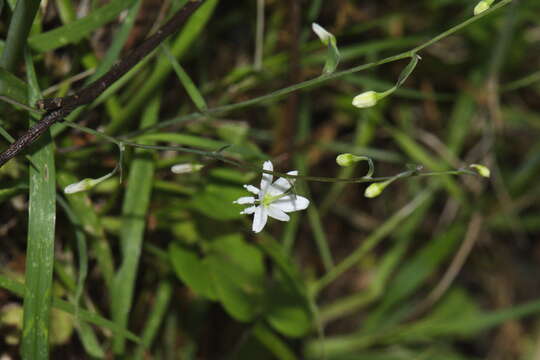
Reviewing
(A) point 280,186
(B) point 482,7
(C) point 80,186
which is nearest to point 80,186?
(C) point 80,186

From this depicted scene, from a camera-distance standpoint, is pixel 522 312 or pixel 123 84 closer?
pixel 123 84

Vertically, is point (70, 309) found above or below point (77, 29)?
below

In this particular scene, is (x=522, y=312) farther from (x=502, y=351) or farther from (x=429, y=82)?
(x=429, y=82)

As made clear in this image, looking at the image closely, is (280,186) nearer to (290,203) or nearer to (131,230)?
(290,203)

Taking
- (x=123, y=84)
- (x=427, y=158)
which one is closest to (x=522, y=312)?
(x=427, y=158)

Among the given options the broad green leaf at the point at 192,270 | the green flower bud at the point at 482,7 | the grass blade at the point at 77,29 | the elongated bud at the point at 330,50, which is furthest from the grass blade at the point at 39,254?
the green flower bud at the point at 482,7

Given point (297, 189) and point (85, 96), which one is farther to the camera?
point (297, 189)
